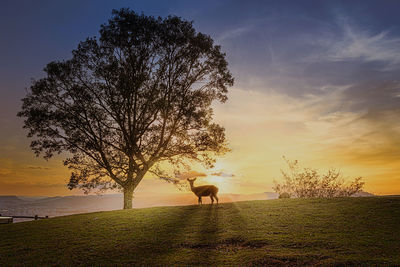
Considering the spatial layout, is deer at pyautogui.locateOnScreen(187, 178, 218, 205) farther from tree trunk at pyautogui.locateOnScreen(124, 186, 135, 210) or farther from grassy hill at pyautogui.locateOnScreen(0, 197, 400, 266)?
tree trunk at pyautogui.locateOnScreen(124, 186, 135, 210)

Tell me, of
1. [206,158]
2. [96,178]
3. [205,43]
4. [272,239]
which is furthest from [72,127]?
[272,239]

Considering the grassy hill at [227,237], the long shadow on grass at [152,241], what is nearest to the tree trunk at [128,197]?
the grassy hill at [227,237]

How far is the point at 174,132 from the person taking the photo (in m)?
30.2

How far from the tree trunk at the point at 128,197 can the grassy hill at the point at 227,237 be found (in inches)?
252

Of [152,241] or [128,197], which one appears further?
[128,197]

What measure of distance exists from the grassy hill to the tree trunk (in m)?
6.40

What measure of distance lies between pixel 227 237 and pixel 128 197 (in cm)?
1682

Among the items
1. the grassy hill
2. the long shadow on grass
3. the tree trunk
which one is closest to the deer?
the grassy hill

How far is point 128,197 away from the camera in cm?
2888

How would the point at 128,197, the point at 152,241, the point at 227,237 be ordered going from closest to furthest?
the point at 227,237 < the point at 152,241 < the point at 128,197

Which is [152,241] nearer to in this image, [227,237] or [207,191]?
[227,237]

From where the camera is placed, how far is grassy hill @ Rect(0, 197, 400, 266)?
11.7 m

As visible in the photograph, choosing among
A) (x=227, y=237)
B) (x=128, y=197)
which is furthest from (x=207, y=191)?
(x=128, y=197)

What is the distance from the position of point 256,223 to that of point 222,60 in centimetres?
1977
